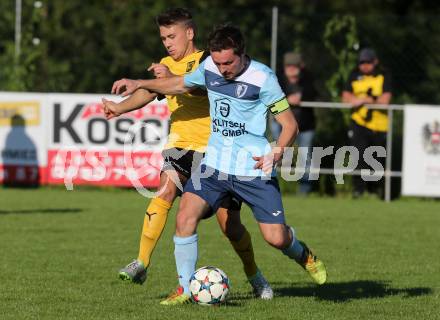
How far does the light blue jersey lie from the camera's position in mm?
7434

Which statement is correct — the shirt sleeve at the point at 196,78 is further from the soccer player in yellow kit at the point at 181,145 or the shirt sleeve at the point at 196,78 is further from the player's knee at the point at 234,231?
the player's knee at the point at 234,231

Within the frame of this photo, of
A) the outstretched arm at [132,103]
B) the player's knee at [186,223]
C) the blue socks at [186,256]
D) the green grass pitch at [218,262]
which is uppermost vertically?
the outstretched arm at [132,103]

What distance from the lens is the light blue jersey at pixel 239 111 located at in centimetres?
743

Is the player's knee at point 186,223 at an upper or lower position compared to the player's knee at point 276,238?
upper

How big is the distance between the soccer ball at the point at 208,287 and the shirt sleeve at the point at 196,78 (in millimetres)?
1270

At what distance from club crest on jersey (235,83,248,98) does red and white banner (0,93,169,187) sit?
9.47 metres

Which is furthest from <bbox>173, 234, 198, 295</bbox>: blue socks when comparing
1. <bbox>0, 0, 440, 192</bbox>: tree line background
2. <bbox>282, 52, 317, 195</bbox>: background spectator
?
<bbox>0, 0, 440, 192</bbox>: tree line background

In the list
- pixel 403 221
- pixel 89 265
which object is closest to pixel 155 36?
pixel 403 221

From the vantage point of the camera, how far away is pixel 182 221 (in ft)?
24.9

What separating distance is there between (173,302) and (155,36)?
59.4 ft

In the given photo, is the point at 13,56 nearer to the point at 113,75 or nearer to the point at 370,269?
the point at 113,75

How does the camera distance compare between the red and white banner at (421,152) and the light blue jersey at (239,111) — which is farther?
the red and white banner at (421,152)

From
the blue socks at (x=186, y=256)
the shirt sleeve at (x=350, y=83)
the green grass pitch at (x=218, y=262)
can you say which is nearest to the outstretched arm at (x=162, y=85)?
the blue socks at (x=186, y=256)

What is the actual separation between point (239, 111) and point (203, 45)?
13.8 metres
